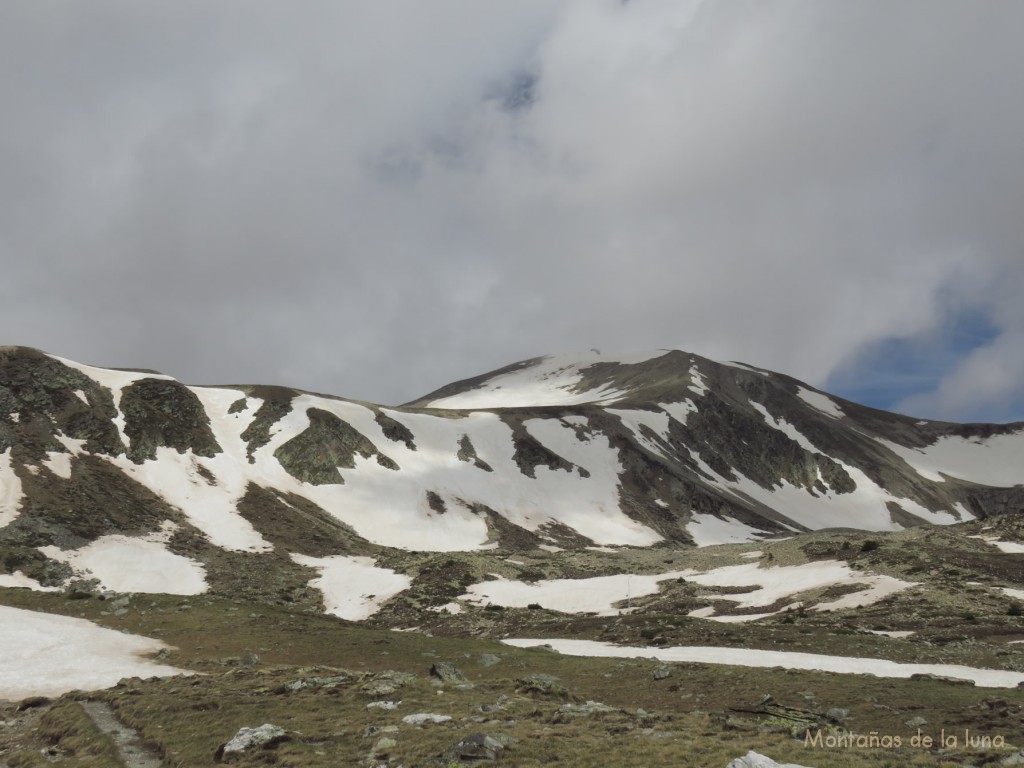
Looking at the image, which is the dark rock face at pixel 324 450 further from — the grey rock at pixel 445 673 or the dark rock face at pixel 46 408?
the grey rock at pixel 445 673

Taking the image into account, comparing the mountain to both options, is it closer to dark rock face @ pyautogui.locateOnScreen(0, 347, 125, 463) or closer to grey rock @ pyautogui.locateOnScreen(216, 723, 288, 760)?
grey rock @ pyautogui.locateOnScreen(216, 723, 288, 760)

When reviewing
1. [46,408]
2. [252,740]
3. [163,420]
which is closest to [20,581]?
[46,408]

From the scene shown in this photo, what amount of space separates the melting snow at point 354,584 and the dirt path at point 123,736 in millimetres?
39645

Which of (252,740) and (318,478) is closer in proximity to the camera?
(252,740)

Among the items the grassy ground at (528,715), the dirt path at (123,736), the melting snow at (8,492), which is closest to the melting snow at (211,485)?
the melting snow at (8,492)

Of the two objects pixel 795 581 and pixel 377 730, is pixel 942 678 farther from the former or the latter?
pixel 795 581

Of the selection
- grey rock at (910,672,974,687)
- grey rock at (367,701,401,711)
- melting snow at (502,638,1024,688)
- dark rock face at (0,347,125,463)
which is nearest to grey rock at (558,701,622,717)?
grey rock at (367,701,401,711)

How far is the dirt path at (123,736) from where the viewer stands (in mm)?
19094

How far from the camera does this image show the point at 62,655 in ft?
115

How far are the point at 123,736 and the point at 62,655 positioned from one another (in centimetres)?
1793

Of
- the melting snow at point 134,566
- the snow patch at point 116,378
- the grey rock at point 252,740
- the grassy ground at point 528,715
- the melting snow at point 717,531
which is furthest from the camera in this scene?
the melting snow at point 717,531

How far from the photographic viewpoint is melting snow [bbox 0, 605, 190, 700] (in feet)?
100

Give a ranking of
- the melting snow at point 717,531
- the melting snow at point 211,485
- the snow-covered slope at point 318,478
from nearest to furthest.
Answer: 1. the snow-covered slope at point 318,478
2. the melting snow at point 211,485
3. the melting snow at point 717,531

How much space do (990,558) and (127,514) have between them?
317 feet
